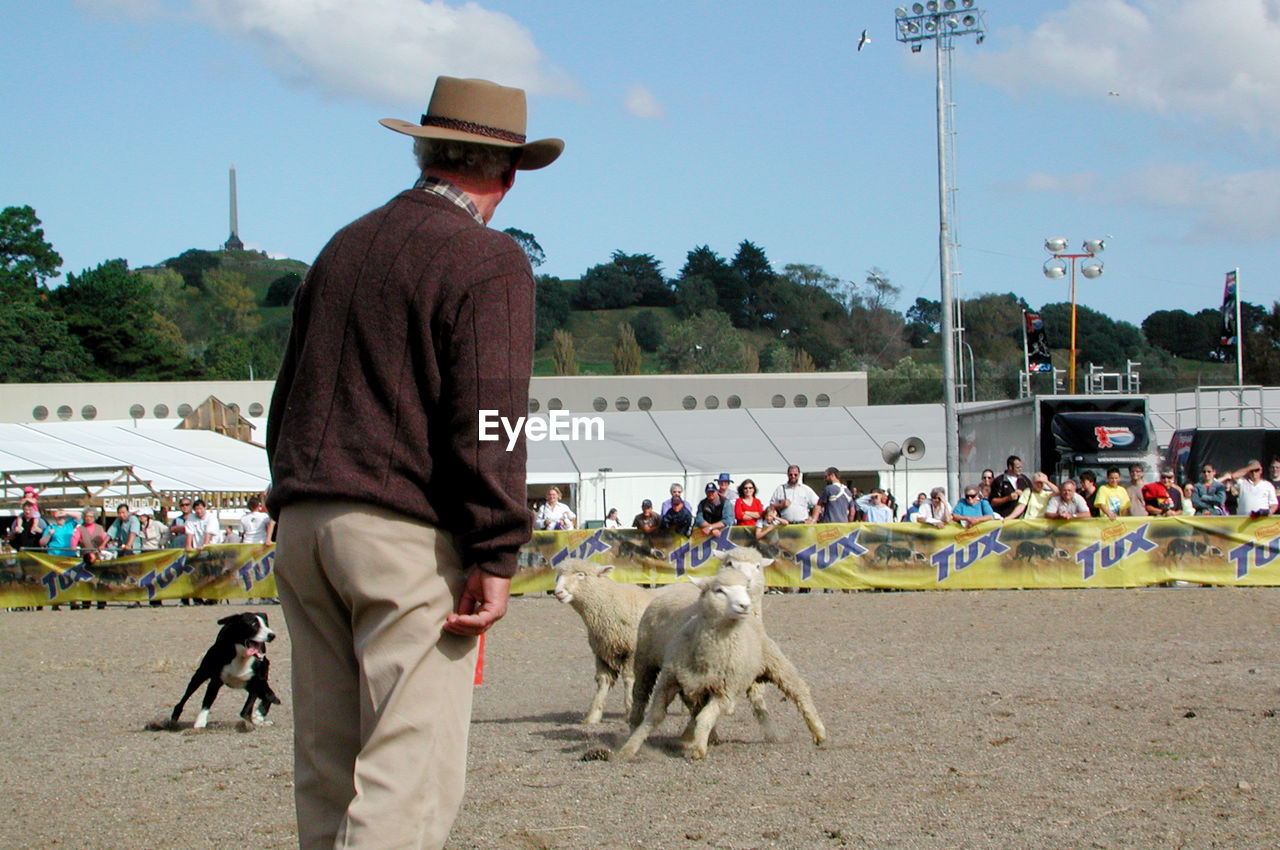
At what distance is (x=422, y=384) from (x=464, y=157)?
21.8 inches

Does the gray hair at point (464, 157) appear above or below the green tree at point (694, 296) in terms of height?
below

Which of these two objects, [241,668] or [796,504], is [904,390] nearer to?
[796,504]

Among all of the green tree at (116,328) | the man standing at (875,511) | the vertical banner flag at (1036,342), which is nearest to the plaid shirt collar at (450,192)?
the man standing at (875,511)

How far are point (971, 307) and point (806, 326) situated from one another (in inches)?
878

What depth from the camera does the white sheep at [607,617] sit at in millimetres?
8984

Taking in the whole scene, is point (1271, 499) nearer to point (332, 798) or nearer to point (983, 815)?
point (983, 815)

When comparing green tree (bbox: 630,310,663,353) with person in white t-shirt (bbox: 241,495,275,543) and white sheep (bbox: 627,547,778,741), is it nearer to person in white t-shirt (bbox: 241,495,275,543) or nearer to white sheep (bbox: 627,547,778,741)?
person in white t-shirt (bbox: 241,495,275,543)

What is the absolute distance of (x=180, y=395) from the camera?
64.4 meters

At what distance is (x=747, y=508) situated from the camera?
64.6ft

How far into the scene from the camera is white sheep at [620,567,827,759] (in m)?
7.25

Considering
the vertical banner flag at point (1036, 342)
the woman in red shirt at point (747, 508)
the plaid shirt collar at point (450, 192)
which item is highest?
the vertical banner flag at point (1036, 342)

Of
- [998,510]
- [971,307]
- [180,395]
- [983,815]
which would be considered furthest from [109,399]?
[971,307]

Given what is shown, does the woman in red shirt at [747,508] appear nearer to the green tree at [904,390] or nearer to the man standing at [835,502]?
the man standing at [835,502]

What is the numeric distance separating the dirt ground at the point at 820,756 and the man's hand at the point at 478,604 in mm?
2583
